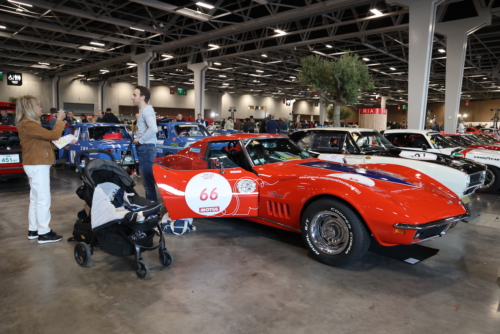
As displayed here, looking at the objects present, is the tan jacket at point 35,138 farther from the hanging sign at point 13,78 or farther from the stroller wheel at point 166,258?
the hanging sign at point 13,78

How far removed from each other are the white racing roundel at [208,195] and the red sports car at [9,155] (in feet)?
17.2

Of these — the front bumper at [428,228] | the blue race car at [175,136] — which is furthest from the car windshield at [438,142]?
the blue race car at [175,136]

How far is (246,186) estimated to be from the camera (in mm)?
4027

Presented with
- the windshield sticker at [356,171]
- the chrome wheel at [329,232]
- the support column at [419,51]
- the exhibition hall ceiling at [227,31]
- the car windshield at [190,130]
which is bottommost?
the chrome wheel at [329,232]

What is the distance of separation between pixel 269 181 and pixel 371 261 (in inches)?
56.1

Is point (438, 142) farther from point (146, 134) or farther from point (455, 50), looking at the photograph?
point (455, 50)

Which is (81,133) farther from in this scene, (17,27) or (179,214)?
(17,27)

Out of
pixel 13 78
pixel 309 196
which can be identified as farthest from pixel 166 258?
pixel 13 78

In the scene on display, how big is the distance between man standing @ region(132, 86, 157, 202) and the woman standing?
41.2 inches

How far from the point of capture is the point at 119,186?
12.1ft

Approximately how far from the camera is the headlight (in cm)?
401

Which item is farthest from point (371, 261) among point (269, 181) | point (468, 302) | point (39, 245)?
point (39, 245)

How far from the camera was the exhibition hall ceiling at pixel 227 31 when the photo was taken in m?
13.7

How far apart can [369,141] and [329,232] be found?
3.87m
